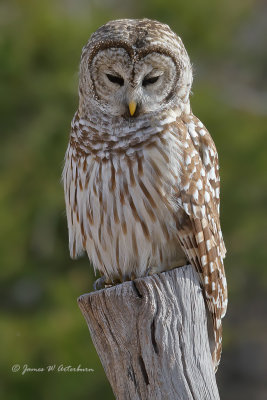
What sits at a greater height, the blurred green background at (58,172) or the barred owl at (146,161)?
the barred owl at (146,161)

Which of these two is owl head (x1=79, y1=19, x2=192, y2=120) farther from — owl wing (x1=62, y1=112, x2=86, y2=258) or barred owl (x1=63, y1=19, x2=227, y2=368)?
owl wing (x1=62, y1=112, x2=86, y2=258)

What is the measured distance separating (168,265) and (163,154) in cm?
63

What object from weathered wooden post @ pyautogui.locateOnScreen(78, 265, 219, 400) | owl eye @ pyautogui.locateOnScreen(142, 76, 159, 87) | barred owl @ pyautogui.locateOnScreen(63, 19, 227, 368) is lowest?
weathered wooden post @ pyautogui.locateOnScreen(78, 265, 219, 400)

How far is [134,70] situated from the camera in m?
4.36

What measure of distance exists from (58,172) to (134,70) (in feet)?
24.0

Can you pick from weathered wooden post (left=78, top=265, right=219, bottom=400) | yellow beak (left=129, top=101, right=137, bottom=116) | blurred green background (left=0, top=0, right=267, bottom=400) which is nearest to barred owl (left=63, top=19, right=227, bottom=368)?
yellow beak (left=129, top=101, right=137, bottom=116)

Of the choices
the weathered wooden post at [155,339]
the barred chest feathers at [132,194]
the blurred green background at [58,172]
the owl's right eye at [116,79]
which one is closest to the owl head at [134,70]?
the owl's right eye at [116,79]

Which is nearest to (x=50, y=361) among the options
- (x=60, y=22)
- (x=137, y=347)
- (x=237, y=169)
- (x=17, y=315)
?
(x=17, y=315)

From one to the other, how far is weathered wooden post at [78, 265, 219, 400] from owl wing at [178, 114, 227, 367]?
0.65 m

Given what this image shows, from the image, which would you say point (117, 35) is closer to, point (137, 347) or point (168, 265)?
point (168, 265)

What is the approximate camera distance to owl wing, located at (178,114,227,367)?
14.6 ft

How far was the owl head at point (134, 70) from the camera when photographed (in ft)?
14.4

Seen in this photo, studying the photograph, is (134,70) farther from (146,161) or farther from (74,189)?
(74,189)

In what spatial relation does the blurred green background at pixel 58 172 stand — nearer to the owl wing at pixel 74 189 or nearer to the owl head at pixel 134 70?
the owl wing at pixel 74 189
